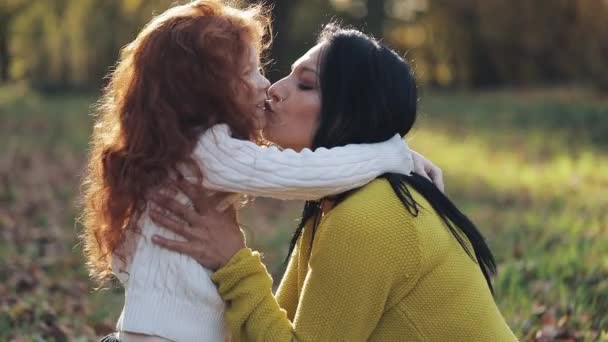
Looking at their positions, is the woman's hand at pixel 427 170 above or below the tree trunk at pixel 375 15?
above

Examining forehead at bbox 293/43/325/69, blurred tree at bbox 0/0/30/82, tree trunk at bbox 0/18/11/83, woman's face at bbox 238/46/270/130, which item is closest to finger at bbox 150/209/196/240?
woman's face at bbox 238/46/270/130

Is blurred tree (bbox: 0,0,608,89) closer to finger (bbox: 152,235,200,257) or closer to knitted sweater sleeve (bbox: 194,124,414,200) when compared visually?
knitted sweater sleeve (bbox: 194,124,414,200)

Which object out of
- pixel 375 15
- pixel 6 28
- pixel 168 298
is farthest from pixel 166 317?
pixel 6 28

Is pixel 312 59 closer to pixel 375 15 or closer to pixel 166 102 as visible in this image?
pixel 166 102

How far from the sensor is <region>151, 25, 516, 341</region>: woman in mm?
2650

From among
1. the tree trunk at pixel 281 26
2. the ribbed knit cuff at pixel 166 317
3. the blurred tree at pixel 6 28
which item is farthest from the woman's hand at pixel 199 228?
the blurred tree at pixel 6 28

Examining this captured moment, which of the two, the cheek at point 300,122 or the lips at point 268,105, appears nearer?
the cheek at point 300,122

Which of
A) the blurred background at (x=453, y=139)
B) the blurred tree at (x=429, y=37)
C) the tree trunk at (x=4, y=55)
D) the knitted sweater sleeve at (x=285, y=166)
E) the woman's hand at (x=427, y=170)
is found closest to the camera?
the knitted sweater sleeve at (x=285, y=166)

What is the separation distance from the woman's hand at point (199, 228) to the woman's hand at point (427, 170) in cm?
62

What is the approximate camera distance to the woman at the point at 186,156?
9.14 ft

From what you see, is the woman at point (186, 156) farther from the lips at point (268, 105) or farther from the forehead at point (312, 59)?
the forehead at point (312, 59)

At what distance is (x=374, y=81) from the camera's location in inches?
111

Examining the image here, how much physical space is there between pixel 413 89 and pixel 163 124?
74 cm

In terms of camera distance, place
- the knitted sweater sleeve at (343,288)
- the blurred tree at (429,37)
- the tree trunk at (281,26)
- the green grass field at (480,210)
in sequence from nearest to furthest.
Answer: the knitted sweater sleeve at (343,288) → the green grass field at (480,210) → the blurred tree at (429,37) → the tree trunk at (281,26)
